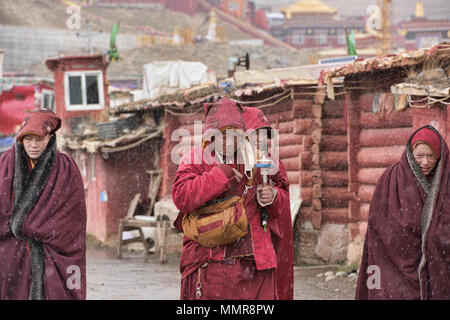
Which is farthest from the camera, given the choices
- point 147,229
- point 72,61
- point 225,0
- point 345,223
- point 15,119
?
point 225,0

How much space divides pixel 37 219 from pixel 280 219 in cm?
161

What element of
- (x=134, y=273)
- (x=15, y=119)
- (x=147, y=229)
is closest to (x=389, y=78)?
(x=134, y=273)

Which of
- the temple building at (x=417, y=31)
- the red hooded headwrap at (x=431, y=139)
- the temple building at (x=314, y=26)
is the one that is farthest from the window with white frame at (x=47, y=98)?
the temple building at (x=314, y=26)

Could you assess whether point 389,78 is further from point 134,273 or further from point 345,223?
point 134,273

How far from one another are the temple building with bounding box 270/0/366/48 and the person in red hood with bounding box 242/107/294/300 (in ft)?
205

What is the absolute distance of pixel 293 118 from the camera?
12.8 m

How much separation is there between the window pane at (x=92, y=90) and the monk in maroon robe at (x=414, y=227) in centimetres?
A: 2413

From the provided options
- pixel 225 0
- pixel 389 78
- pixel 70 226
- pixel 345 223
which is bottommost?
pixel 345 223

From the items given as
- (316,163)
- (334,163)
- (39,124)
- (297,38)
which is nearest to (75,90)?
(316,163)

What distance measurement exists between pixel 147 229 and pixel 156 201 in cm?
116

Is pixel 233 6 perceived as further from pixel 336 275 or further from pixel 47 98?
pixel 336 275

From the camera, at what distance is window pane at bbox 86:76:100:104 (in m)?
28.0

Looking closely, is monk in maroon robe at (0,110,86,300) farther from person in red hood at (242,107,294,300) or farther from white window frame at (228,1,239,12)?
white window frame at (228,1,239,12)

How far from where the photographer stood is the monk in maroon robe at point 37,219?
15.5 feet
